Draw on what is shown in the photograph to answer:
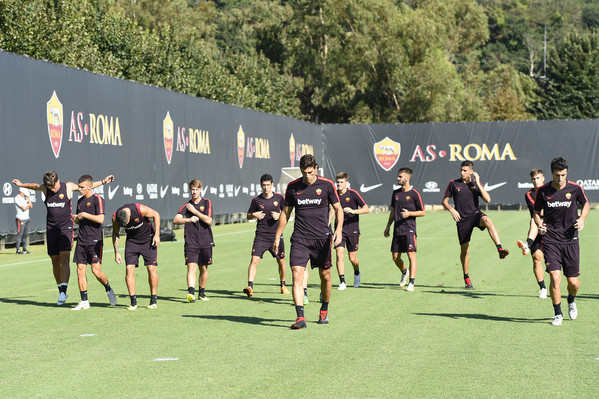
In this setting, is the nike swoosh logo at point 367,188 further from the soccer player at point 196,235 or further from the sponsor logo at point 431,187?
the soccer player at point 196,235

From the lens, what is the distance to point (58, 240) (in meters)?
13.8

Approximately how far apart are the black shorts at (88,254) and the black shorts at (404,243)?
5.16m

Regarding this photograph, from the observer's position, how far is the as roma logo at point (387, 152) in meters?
50.8

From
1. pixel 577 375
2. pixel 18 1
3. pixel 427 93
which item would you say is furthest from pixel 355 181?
pixel 577 375

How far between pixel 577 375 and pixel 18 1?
29.2 metres

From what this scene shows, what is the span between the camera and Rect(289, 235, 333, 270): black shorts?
1088cm

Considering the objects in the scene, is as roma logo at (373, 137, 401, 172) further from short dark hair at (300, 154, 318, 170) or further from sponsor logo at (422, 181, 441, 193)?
short dark hair at (300, 154, 318, 170)

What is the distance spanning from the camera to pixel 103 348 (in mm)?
9656

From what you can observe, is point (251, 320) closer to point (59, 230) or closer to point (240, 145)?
point (59, 230)

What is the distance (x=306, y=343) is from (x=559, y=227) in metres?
3.54

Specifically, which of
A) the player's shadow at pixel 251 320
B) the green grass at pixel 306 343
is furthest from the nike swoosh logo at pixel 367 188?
the player's shadow at pixel 251 320

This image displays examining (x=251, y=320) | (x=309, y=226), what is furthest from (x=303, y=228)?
(x=251, y=320)

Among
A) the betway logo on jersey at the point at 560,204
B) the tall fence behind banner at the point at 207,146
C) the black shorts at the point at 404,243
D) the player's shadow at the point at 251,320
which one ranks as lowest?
the player's shadow at the point at 251,320

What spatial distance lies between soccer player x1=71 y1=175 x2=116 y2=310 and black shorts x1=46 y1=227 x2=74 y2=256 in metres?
0.69
